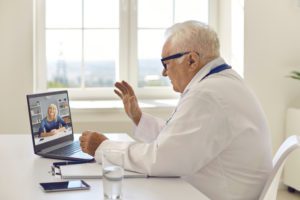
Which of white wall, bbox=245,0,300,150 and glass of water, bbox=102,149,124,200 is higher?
white wall, bbox=245,0,300,150

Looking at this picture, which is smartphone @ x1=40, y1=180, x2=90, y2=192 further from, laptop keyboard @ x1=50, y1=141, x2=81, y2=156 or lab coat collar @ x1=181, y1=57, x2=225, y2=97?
lab coat collar @ x1=181, y1=57, x2=225, y2=97

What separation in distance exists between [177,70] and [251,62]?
2.08 m

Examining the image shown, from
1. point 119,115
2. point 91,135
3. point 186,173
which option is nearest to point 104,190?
point 186,173

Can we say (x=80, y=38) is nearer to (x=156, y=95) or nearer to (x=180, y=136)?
(x=156, y=95)

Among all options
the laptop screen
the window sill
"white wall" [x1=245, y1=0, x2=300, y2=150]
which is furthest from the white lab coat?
"white wall" [x1=245, y1=0, x2=300, y2=150]

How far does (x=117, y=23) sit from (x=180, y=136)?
2489 mm

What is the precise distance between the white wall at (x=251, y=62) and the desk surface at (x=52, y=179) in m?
1.71

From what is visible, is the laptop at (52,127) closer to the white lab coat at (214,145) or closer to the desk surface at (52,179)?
the desk surface at (52,179)

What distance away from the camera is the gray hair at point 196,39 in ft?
6.07

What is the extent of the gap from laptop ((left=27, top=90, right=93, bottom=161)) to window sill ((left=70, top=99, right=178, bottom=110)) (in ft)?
4.52

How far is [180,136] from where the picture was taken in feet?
5.34

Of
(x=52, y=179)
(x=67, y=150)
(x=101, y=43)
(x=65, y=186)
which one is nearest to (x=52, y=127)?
(x=67, y=150)

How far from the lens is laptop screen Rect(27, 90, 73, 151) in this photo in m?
2.02

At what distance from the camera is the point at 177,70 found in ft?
6.37
